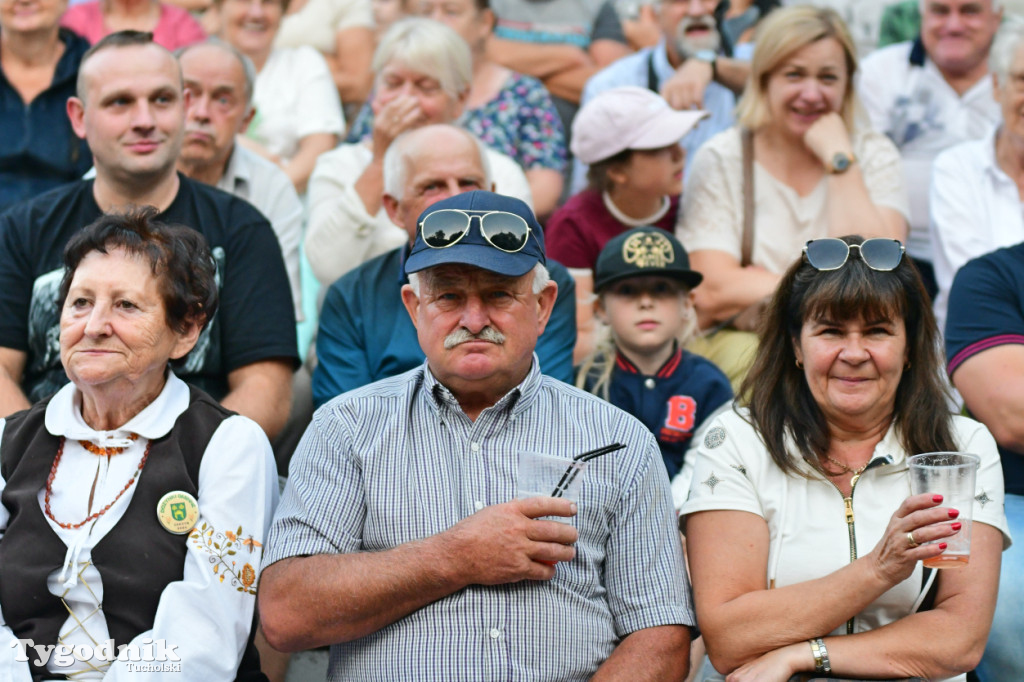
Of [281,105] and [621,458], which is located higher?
[281,105]

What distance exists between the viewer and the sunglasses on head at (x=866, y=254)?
10.5 feet

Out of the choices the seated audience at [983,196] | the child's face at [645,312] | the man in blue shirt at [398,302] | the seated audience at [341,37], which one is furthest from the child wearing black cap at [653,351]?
the seated audience at [341,37]

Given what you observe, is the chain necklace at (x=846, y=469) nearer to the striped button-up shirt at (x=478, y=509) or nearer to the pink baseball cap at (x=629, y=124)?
the striped button-up shirt at (x=478, y=509)

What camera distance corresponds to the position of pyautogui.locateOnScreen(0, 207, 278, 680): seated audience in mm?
2969

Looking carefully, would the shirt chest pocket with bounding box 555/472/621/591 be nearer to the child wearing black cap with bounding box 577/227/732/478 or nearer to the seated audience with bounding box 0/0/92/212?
the child wearing black cap with bounding box 577/227/732/478

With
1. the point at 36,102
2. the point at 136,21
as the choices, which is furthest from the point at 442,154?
the point at 136,21

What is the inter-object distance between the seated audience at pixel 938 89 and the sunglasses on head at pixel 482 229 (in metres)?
3.51

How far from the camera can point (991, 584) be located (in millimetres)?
3049

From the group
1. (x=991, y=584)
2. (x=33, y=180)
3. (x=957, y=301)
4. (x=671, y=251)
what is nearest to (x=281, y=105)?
(x=33, y=180)

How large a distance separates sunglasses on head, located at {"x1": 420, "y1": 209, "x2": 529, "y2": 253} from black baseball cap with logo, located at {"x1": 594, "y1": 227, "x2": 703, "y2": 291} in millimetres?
1453

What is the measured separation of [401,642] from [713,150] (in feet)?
10.6

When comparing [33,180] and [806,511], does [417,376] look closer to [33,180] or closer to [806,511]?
[806,511]

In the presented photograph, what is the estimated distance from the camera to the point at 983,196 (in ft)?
17.1

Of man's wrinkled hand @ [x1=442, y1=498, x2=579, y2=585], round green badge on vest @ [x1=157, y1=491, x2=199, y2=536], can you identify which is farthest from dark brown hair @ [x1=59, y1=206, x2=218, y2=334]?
man's wrinkled hand @ [x1=442, y1=498, x2=579, y2=585]
